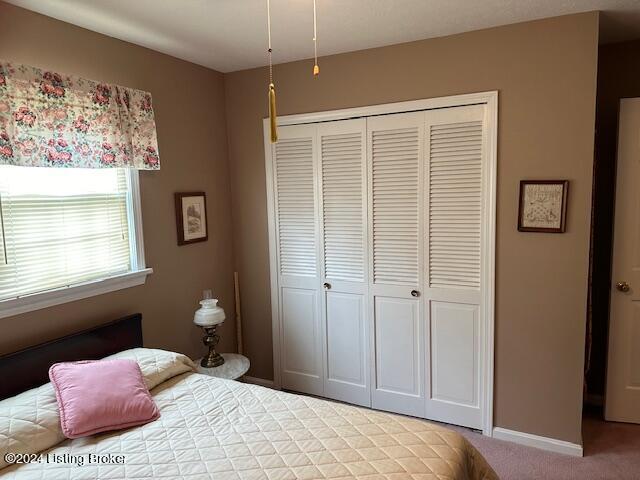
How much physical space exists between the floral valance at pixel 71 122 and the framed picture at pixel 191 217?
38 cm

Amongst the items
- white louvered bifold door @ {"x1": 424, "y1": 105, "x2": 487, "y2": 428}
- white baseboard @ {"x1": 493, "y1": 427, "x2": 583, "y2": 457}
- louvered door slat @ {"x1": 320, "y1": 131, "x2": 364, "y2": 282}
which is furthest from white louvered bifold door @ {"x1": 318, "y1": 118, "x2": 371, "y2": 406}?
white baseboard @ {"x1": 493, "y1": 427, "x2": 583, "y2": 457}

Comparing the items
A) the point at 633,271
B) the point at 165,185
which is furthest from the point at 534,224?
the point at 165,185

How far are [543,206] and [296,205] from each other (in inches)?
64.6

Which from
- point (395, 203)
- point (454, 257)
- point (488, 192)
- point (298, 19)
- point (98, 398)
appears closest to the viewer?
point (98, 398)

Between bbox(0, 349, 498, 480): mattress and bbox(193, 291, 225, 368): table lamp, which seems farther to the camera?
bbox(193, 291, 225, 368): table lamp

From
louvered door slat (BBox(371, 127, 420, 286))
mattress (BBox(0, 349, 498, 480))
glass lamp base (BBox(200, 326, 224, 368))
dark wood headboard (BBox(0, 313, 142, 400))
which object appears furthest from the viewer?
glass lamp base (BBox(200, 326, 224, 368))

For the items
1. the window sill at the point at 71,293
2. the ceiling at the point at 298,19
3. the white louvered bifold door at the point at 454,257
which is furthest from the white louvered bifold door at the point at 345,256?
the window sill at the point at 71,293

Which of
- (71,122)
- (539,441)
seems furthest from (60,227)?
(539,441)

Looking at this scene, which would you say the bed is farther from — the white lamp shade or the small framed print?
the small framed print

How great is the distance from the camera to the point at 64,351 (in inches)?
92.3

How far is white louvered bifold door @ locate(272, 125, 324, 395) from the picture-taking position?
3.35 m

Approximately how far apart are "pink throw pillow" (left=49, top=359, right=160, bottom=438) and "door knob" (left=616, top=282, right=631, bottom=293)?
113 inches

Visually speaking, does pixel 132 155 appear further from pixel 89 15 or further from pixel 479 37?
pixel 479 37

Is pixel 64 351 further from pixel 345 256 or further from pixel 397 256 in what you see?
pixel 397 256
